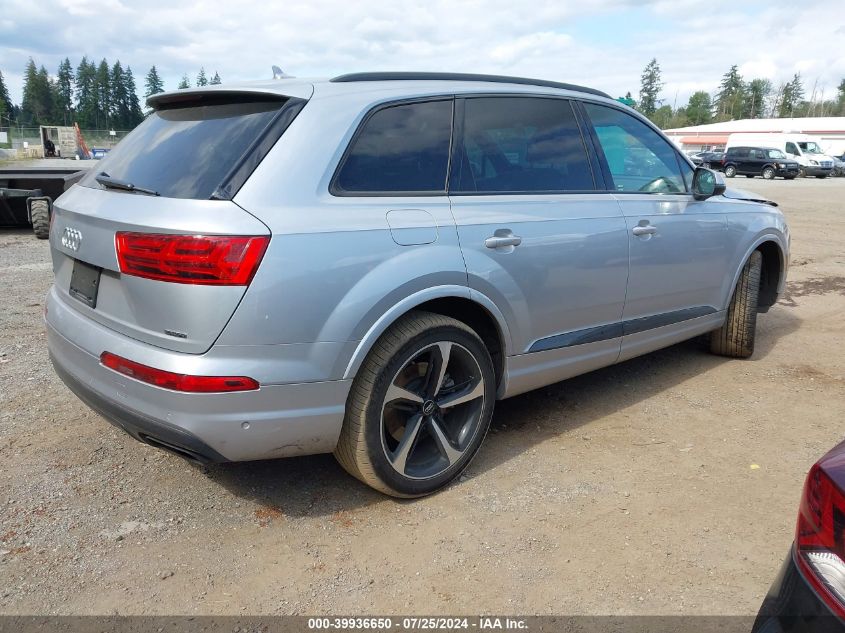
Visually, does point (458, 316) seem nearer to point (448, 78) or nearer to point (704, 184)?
point (448, 78)

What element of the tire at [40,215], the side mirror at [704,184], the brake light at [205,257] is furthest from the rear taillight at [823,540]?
the tire at [40,215]

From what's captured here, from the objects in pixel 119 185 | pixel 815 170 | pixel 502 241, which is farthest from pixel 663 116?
pixel 119 185

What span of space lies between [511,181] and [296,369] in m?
1.50

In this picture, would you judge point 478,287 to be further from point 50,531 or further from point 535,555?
point 50,531

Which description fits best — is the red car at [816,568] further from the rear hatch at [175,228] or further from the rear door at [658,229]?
the rear door at [658,229]

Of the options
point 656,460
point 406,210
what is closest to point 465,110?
point 406,210

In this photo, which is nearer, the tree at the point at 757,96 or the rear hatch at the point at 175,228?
the rear hatch at the point at 175,228

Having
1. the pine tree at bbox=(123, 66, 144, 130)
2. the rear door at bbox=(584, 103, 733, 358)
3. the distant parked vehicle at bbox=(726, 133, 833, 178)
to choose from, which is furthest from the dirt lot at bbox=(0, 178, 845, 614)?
the pine tree at bbox=(123, 66, 144, 130)

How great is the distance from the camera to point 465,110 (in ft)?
10.7

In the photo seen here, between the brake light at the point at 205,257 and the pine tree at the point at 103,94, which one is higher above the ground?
the pine tree at the point at 103,94

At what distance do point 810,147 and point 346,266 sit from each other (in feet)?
153

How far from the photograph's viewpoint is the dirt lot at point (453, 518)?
97.2 inches

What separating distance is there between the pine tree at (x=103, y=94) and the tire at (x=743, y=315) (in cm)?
11894

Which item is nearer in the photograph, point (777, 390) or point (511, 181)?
point (511, 181)
